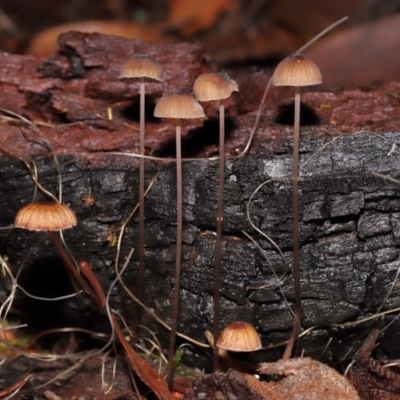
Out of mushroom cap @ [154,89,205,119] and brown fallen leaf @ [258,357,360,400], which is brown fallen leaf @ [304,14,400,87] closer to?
mushroom cap @ [154,89,205,119]

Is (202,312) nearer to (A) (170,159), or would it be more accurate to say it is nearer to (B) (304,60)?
(A) (170,159)

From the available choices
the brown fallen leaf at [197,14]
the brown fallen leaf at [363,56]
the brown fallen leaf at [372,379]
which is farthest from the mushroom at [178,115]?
the brown fallen leaf at [197,14]

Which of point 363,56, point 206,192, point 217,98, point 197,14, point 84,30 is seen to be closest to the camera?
point 217,98

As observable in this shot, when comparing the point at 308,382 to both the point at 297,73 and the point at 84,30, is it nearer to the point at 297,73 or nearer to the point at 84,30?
the point at 297,73

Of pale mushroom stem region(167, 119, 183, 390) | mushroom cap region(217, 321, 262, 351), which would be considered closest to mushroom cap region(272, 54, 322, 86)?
pale mushroom stem region(167, 119, 183, 390)

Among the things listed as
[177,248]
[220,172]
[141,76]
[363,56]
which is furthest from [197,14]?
[177,248]

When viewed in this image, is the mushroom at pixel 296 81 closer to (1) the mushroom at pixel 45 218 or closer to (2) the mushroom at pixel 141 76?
(2) the mushroom at pixel 141 76
